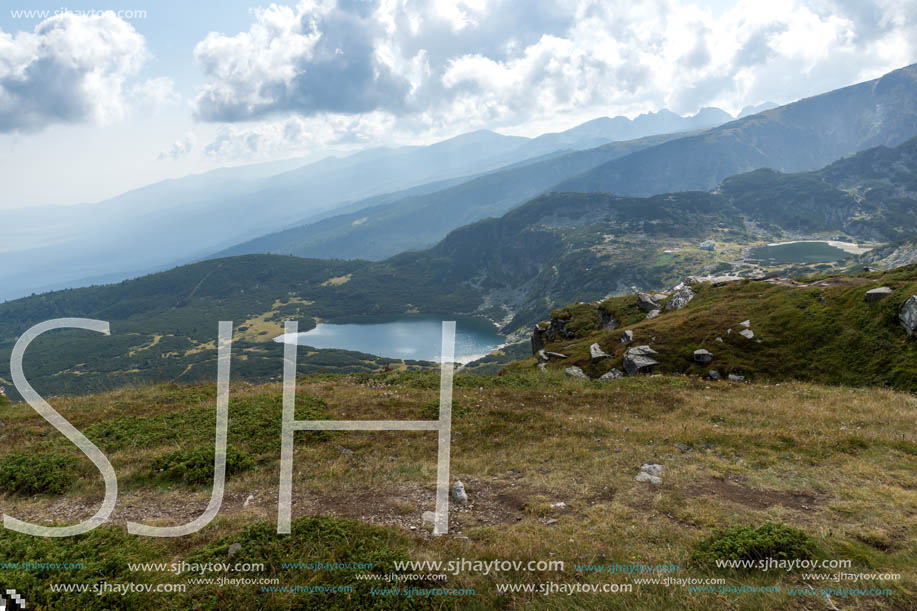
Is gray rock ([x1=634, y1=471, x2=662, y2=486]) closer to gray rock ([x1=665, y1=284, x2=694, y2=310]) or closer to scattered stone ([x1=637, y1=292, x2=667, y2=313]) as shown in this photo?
gray rock ([x1=665, y1=284, x2=694, y2=310])

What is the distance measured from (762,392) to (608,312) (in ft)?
100

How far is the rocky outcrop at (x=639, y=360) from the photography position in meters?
33.1

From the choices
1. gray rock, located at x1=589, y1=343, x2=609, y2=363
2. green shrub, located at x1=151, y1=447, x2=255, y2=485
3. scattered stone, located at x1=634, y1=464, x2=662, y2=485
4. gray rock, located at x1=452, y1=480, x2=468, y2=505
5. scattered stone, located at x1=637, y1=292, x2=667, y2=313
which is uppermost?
scattered stone, located at x1=637, y1=292, x2=667, y2=313

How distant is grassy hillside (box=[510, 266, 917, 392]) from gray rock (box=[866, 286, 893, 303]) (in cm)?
33

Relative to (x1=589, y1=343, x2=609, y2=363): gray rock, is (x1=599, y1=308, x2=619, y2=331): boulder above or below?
above

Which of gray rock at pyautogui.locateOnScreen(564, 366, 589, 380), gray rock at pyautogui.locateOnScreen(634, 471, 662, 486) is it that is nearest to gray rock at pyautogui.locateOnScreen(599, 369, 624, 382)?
gray rock at pyautogui.locateOnScreen(564, 366, 589, 380)

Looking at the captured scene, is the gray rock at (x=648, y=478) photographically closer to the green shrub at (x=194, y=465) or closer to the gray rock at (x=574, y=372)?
the green shrub at (x=194, y=465)

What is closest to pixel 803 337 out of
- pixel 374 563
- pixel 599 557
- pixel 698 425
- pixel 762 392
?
pixel 762 392

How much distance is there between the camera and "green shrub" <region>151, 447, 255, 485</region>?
12.9 meters

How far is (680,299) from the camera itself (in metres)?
49.4

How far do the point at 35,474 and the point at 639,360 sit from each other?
3443cm

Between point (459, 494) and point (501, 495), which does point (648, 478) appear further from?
point (459, 494)

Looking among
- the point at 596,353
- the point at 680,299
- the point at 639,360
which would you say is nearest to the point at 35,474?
the point at 639,360

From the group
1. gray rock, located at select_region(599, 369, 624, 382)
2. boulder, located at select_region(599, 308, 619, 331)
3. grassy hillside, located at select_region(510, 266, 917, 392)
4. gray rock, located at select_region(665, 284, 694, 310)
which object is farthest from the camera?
boulder, located at select_region(599, 308, 619, 331)
